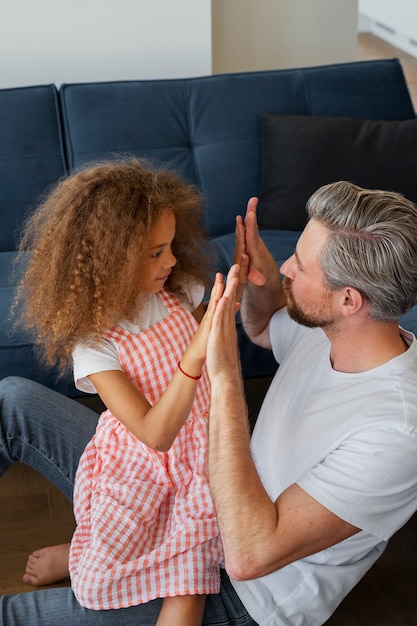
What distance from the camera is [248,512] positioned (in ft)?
4.72

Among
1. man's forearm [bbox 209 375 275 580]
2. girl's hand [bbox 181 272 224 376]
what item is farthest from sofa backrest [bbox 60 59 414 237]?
man's forearm [bbox 209 375 275 580]

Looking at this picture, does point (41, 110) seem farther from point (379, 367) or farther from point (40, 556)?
point (379, 367)

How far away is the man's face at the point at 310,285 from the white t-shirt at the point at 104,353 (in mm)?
314

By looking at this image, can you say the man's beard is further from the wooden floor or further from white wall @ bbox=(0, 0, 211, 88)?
white wall @ bbox=(0, 0, 211, 88)

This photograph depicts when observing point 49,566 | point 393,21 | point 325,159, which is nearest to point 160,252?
point 49,566

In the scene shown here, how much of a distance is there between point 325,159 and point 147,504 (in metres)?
1.50

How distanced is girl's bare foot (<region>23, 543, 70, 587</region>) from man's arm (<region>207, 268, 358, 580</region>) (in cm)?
71

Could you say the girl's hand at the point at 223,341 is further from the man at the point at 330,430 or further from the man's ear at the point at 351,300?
the man's ear at the point at 351,300

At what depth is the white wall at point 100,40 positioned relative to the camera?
3180 mm

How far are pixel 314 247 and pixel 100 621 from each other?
31.1 inches

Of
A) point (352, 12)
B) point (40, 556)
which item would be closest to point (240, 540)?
point (40, 556)

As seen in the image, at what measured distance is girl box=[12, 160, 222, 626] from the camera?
164cm

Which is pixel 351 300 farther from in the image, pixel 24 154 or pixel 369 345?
pixel 24 154

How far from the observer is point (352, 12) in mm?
3889
